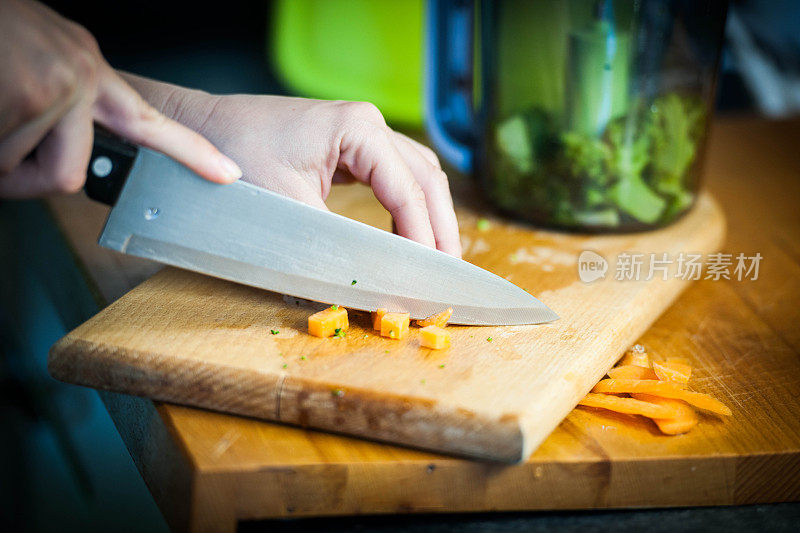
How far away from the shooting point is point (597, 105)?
116 cm

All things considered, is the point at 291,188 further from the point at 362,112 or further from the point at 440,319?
the point at 440,319

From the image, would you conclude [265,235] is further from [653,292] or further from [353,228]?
[653,292]

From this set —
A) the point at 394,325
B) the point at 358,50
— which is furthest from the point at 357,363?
the point at 358,50

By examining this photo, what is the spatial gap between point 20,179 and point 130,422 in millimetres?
319

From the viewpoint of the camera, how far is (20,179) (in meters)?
0.80

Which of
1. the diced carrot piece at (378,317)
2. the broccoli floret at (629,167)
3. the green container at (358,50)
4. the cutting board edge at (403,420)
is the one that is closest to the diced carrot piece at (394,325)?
the diced carrot piece at (378,317)

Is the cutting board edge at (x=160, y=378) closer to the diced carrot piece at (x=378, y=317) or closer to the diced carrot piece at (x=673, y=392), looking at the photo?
the diced carrot piece at (x=378, y=317)

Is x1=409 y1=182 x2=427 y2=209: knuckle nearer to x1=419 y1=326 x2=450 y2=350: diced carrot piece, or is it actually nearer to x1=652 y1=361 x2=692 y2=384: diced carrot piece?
x1=419 y1=326 x2=450 y2=350: diced carrot piece

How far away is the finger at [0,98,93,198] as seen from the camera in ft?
2.54

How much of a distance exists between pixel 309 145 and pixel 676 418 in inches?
22.0

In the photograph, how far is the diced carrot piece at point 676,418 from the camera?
2.75 ft

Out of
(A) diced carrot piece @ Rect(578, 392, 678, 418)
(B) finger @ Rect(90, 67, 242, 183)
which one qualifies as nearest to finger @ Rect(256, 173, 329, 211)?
(B) finger @ Rect(90, 67, 242, 183)

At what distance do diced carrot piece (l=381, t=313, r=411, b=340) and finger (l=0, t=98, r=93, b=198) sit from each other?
0.38 m

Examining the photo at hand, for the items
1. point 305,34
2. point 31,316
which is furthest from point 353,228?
point 305,34
